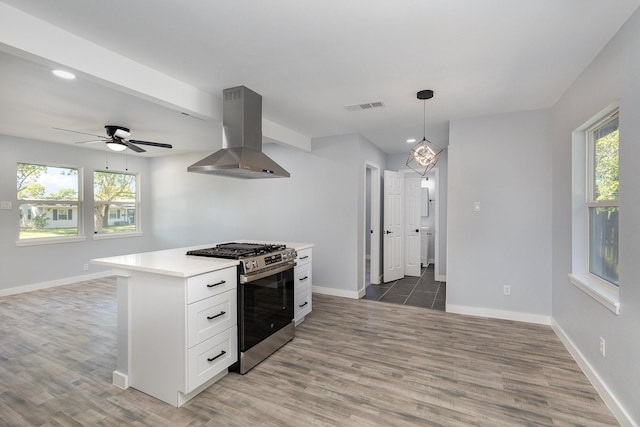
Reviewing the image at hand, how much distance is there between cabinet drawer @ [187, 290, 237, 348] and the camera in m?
2.05

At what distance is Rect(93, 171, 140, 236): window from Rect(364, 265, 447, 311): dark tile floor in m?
5.30

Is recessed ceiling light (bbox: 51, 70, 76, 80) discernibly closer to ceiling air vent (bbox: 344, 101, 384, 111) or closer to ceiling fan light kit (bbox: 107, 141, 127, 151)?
ceiling fan light kit (bbox: 107, 141, 127, 151)

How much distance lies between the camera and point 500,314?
3639mm

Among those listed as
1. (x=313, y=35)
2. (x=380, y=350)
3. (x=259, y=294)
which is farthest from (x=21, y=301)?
(x=313, y=35)

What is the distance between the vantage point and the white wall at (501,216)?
3.44 metres

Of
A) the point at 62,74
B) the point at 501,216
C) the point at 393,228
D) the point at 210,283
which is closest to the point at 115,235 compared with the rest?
the point at 62,74

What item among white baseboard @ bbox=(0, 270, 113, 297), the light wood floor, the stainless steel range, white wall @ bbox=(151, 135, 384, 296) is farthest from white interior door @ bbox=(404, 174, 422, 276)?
white baseboard @ bbox=(0, 270, 113, 297)

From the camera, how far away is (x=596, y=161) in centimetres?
254

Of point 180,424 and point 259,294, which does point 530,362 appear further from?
point 180,424

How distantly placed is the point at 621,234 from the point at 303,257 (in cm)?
263

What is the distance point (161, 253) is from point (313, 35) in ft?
7.31

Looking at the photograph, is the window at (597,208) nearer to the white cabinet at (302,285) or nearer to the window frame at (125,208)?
the white cabinet at (302,285)

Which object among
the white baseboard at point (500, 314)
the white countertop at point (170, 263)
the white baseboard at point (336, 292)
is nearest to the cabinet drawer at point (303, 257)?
the white countertop at point (170, 263)

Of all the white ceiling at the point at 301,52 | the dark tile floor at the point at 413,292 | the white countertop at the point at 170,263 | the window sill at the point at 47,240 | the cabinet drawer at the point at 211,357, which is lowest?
the dark tile floor at the point at 413,292
